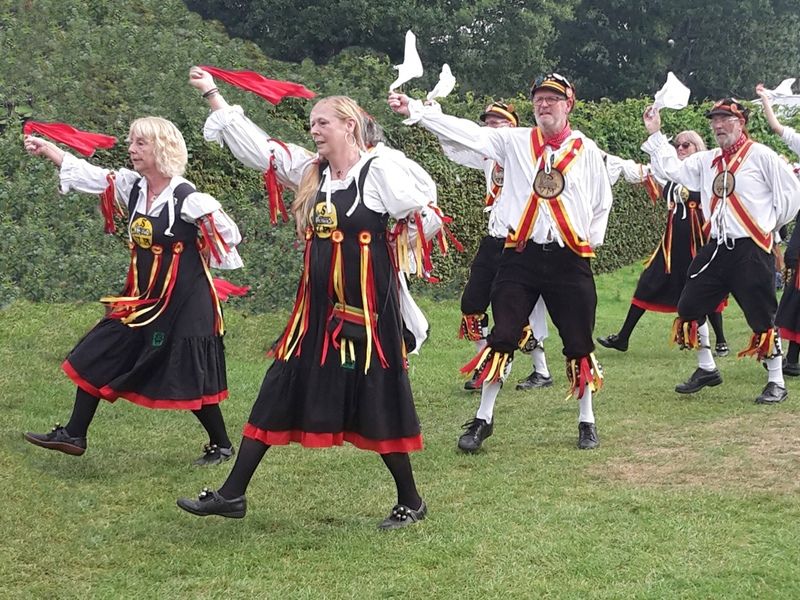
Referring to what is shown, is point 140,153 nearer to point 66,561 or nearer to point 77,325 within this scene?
point 66,561

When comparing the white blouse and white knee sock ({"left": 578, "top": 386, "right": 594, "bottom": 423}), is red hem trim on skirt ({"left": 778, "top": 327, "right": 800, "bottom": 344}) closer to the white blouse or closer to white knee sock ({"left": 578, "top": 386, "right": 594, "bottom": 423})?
white knee sock ({"left": 578, "top": 386, "right": 594, "bottom": 423})

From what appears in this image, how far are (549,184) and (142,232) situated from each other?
2.27 m

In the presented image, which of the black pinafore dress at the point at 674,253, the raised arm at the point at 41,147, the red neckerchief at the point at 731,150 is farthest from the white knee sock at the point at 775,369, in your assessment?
the raised arm at the point at 41,147

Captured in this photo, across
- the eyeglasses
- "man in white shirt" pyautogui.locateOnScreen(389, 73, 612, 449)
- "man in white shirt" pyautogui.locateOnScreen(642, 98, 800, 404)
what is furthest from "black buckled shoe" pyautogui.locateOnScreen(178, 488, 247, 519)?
"man in white shirt" pyautogui.locateOnScreen(642, 98, 800, 404)

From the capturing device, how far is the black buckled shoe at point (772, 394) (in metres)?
8.23

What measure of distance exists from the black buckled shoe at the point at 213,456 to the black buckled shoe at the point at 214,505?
1.38m

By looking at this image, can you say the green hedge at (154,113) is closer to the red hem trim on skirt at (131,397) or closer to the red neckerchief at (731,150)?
the red hem trim on skirt at (131,397)

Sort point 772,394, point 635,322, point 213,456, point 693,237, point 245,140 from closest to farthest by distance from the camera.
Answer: point 245,140
point 213,456
point 772,394
point 693,237
point 635,322

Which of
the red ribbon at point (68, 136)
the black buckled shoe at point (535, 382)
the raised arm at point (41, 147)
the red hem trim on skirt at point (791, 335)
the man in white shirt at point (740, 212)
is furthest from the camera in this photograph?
the red hem trim on skirt at point (791, 335)

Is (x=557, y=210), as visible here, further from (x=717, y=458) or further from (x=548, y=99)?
(x=717, y=458)

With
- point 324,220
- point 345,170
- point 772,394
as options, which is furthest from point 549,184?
point 772,394

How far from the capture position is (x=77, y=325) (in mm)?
9906

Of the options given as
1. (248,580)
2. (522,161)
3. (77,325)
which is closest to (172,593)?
(248,580)

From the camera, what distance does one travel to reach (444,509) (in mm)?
5660
